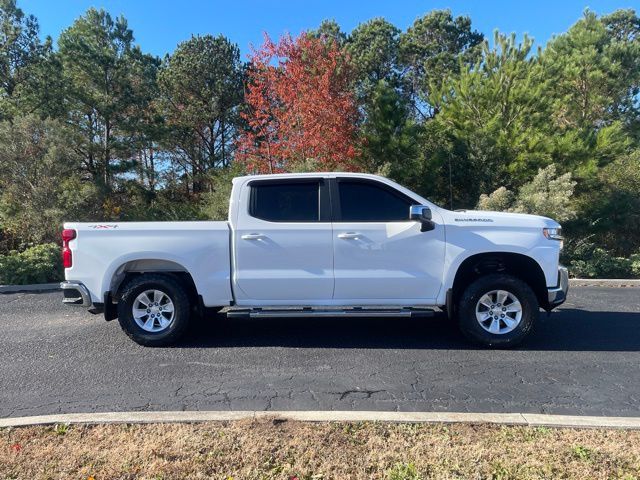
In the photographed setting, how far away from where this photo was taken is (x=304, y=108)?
13344mm

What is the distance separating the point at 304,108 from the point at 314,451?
1144 cm

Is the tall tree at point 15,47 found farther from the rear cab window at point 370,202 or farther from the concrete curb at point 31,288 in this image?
the rear cab window at point 370,202

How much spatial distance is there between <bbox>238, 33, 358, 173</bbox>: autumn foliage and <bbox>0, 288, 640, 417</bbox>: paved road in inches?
301

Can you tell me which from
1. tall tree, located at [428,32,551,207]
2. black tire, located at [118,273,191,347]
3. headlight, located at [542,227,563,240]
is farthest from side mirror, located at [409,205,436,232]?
tall tree, located at [428,32,551,207]

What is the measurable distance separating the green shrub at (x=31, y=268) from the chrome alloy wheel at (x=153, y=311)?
558 cm

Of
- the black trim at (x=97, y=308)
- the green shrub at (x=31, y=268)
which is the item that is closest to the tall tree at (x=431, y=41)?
the green shrub at (x=31, y=268)

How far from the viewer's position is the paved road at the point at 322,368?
4023 millimetres

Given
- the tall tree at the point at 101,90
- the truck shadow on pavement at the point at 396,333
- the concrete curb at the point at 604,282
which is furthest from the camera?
the tall tree at the point at 101,90

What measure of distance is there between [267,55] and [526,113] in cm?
792

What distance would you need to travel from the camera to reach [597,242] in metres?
13.8

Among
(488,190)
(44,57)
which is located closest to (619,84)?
(488,190)

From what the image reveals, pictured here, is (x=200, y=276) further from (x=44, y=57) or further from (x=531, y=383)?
(x=44, y=57)

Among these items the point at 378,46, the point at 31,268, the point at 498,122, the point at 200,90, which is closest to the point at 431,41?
the point at 378,46

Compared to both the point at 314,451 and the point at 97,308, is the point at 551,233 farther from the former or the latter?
the point at 97,308
